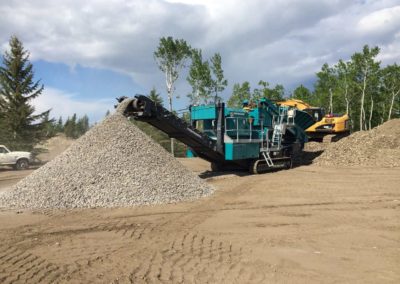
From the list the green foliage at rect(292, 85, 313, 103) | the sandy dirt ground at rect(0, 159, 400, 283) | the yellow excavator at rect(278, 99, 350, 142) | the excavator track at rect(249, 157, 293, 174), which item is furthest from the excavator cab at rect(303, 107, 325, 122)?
the green foliage at rect(292, 85, 313, 103)

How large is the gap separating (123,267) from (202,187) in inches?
226

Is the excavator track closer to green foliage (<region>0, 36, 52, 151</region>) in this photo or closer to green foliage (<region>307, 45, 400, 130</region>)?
green foliage (<region>0, 36, 52, 151</region>)

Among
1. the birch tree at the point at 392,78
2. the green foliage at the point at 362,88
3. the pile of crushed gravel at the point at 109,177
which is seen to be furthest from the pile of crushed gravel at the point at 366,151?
the birch tree at the point at 392,78

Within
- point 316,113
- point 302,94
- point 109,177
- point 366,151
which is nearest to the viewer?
point 109,177

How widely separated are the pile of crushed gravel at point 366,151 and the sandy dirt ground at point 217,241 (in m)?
6.10

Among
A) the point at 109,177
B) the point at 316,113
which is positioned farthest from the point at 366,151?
the point at 109,177

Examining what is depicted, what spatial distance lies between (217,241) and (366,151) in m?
12.7

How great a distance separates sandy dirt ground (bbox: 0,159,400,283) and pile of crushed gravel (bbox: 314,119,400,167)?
6095mm

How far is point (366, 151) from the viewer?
1684 centimetres

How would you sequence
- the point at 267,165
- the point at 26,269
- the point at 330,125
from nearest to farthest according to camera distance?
the point at 26,269, the point at 267,165, the point at 330,125

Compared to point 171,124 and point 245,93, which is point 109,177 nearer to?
point 171,124

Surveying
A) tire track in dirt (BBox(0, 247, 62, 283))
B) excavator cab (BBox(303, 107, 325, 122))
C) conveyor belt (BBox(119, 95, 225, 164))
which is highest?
excavator cab (BBox(303, 107, 325, 122))

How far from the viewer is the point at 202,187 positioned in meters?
10.7

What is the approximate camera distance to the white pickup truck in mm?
18906
